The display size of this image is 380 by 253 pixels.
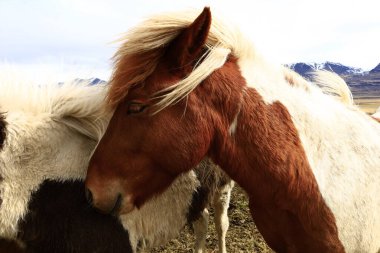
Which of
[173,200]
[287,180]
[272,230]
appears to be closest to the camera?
[287,180]

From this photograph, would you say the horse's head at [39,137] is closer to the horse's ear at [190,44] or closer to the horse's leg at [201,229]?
the horse's ear at [190,44]

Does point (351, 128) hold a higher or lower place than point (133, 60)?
lower

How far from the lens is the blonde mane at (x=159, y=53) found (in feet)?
6.52

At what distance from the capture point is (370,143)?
8.07 feet

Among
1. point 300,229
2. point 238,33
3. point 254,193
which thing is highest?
point 238,33

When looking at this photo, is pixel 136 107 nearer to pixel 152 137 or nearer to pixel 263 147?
pixel 152 137

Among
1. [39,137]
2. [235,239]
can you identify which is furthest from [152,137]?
[235,239]

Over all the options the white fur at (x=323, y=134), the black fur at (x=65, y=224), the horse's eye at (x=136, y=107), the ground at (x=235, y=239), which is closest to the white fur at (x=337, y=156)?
the white fur at (x=323, y=134)

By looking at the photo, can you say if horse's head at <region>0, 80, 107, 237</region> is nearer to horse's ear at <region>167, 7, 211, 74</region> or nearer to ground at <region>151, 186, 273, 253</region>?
Result: horse's ear at <region>167, 7, 211, 74</region>

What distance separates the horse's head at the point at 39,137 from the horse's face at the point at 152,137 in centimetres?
63

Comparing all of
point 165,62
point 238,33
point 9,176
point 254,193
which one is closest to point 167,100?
point 165,62

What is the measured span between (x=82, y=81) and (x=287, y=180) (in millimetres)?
1948

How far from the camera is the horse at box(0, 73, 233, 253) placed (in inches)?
97.6

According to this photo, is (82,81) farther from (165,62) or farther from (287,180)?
(287,180)
